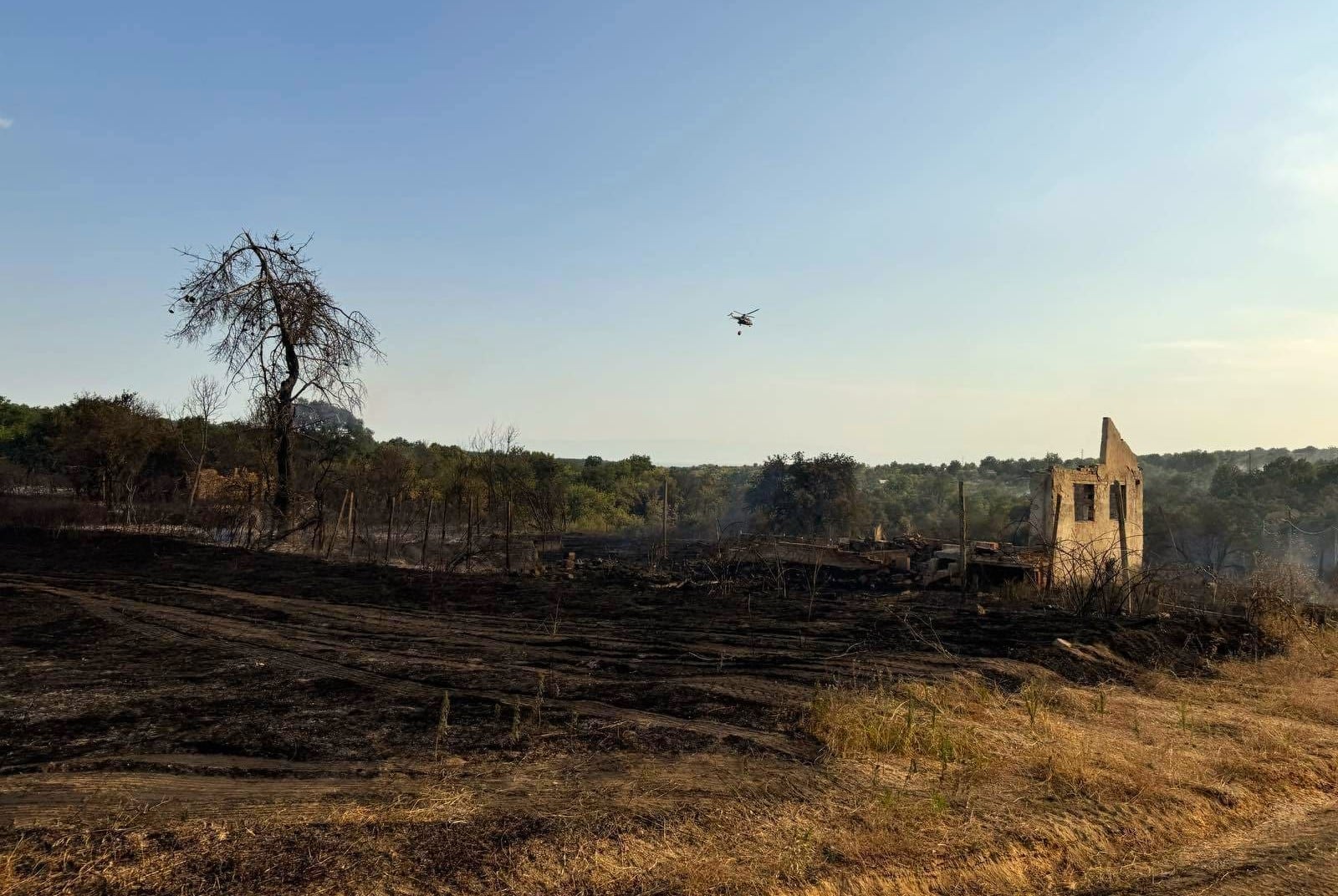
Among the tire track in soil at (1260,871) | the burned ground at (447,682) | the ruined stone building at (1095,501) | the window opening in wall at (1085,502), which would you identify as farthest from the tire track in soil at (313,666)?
the window opening in wall at (1085,502)

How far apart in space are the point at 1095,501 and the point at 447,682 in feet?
69.9

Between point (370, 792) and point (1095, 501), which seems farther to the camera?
point (1095, 501)

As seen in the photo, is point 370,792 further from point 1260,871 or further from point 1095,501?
point 1095,501

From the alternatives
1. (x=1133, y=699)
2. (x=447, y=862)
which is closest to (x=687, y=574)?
(x=1133, y=699)

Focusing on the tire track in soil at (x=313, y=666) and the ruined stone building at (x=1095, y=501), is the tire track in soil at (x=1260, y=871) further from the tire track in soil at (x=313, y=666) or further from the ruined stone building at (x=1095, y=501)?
the ruined stone building at (x=1095, y=501)

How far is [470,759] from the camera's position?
5711mm

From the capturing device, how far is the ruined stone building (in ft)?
73.6

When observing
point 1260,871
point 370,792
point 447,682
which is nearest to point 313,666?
point 447,682

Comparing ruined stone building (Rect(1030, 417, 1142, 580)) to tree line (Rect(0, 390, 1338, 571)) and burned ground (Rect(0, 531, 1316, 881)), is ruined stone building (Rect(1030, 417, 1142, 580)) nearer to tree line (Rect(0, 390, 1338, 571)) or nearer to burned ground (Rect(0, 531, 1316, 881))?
tree line (Rect(0, 390, 1338, 571))

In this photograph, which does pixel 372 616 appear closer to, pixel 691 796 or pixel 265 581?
pixel 265 581

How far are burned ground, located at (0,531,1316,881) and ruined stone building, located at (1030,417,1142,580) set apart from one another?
7.75 meters

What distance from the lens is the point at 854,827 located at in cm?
495

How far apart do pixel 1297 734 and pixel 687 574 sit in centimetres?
1491

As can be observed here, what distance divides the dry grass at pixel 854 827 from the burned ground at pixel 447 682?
13cm
